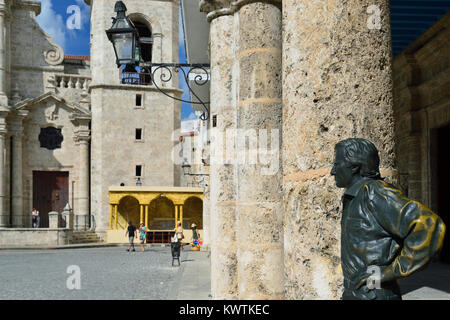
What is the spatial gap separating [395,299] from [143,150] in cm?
3159

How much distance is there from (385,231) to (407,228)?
113 millimetres

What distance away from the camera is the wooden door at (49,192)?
106 ft

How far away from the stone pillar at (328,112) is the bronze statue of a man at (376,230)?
1.26ft

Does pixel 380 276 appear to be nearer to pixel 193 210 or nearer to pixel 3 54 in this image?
pixel 193 210

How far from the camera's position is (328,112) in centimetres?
248

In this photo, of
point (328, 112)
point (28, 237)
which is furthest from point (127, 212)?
point (328, 112)

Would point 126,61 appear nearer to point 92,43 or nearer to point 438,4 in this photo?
point 438,4

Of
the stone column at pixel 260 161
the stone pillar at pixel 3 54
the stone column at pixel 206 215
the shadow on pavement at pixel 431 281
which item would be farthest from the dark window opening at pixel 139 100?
the stone column at pixel 260 161

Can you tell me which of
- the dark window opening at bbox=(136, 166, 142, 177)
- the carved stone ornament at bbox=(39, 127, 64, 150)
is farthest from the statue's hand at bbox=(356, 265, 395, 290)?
the carved stone ornament at bbox=(39, 127, 64, 150)

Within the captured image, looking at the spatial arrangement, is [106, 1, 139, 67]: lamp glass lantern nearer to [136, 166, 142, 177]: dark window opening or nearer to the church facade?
the church facade

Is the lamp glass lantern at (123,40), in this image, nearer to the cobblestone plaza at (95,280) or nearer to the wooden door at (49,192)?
the cobblestone plaza at (95,280)

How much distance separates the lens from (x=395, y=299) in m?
1.92

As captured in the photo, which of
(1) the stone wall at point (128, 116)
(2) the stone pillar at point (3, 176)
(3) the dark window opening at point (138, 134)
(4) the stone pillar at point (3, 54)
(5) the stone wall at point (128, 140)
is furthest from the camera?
Result: (3) the dark window opening at point (138, 134)

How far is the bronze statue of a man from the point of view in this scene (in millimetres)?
1767
